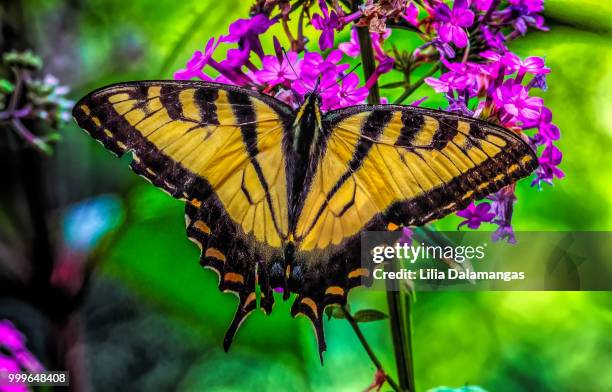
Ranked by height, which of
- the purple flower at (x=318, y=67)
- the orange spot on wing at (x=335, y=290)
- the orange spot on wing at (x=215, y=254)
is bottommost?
the orange spot on wing at (x=335, y=290)

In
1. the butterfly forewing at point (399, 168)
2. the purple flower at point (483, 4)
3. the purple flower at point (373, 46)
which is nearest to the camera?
the butterfly forewing at point (399, 168)

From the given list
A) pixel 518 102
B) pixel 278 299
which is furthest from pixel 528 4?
pixel 278 299

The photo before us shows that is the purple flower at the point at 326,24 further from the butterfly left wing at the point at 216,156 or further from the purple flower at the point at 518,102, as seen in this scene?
the purple flower at the point at 518,102

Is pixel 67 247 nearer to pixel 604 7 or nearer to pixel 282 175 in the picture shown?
pixel 282 175

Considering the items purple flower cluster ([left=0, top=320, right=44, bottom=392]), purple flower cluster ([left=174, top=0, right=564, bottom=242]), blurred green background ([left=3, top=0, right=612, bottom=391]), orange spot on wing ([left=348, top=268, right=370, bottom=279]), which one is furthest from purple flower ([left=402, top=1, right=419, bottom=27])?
purple flower cluster ([left=0, top=320, right=44, bottom=392])

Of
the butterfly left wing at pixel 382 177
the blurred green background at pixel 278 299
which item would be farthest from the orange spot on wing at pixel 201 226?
the blurred green background at pixel 278 299

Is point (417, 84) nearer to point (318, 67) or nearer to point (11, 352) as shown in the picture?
point (318, 67)

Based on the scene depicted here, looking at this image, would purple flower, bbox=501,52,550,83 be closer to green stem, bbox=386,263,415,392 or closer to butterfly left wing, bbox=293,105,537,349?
butterfly left wing, bbox=293,105,537,349
